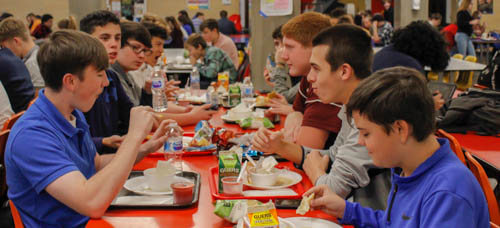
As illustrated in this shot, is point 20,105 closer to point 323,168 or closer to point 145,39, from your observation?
point 145,39

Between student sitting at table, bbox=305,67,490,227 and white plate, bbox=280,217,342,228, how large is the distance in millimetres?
195

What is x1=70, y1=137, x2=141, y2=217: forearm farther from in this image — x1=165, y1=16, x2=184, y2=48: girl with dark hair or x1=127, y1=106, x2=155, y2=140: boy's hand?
x1=165, y1=16, x2=184, y2=48: girl with dark hair

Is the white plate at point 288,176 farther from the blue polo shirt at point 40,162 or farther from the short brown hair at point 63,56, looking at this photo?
the short brown hair at point 63,56

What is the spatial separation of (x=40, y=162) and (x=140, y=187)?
0.41m

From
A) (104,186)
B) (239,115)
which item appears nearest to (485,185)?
(104,186)

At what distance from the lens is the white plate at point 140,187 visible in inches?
75.6

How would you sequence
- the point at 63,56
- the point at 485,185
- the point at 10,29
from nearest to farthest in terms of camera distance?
the point at 63,56 < the point at 485,185 < the point at 10,29

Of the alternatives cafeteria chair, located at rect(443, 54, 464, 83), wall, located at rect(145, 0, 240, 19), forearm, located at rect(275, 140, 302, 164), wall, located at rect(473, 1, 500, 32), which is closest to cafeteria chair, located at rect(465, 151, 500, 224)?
forearm, located at rect(275, 140, 302, 164)

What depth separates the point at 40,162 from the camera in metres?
1.73

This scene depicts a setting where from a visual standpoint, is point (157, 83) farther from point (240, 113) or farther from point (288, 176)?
point (288, 176)

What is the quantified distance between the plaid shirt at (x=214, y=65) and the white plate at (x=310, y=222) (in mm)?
5769

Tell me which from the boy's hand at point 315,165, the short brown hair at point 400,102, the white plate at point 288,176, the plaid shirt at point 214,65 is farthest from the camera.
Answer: the plaid shirt at point 214,65

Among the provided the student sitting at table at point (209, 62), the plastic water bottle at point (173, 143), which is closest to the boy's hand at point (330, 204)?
the plastic water bottle at point (173, 143)

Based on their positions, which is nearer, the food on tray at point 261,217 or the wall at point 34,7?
the food on tray at point 261,217
